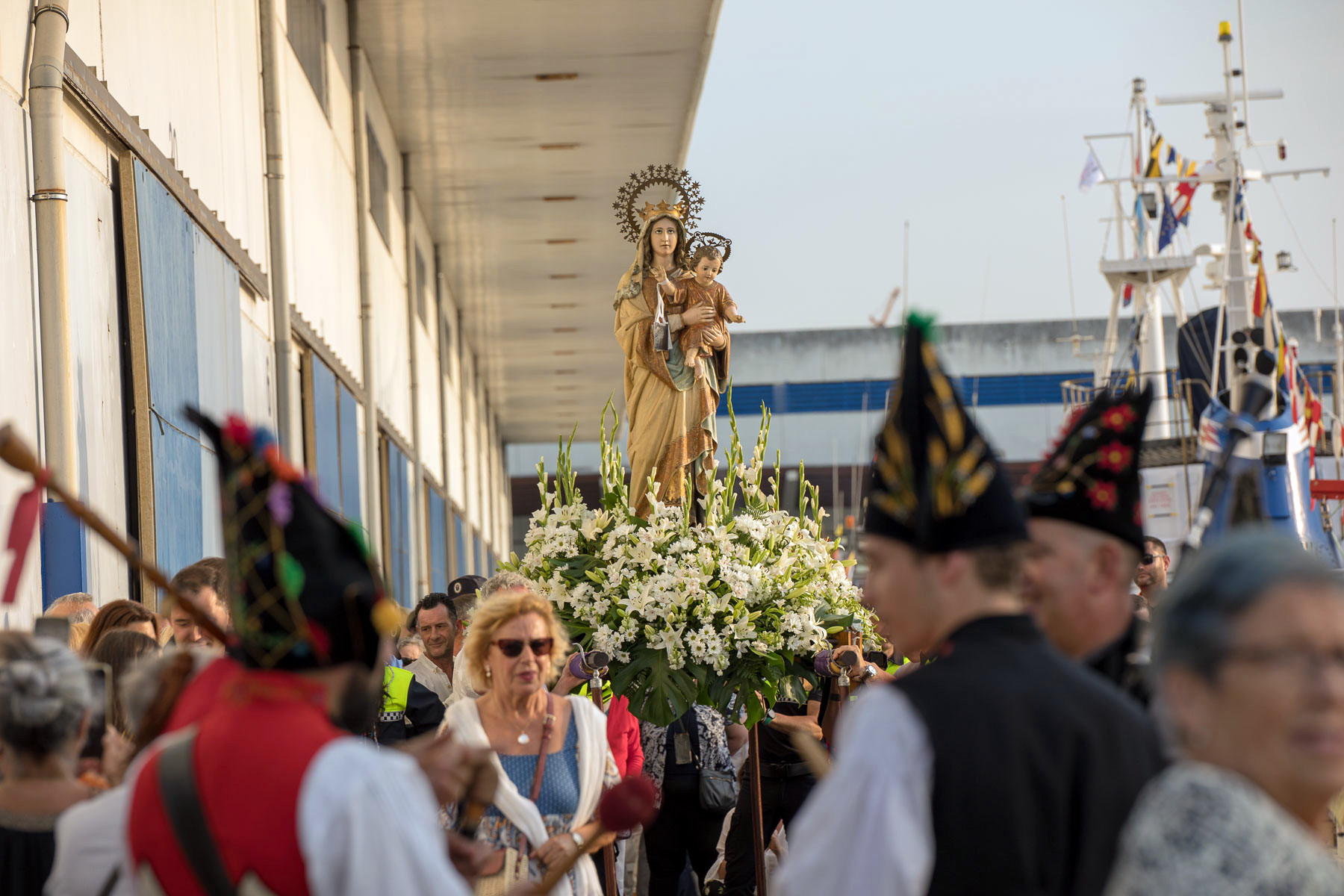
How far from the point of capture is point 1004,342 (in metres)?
41.1

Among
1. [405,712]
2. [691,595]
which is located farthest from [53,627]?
[691,595]

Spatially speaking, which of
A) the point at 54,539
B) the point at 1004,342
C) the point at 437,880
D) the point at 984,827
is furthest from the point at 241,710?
the point at 1004,342

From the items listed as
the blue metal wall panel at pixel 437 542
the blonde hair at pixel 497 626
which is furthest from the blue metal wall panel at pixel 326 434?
the blue metal wall panel at pixel 437 542

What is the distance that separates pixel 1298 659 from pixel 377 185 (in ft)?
56.8

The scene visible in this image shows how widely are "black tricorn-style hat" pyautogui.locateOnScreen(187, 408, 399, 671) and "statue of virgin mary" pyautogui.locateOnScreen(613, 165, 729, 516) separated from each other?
20.9 ft

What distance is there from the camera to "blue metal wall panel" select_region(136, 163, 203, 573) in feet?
Result: 25.2

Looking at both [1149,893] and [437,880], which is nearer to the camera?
[1149,893]

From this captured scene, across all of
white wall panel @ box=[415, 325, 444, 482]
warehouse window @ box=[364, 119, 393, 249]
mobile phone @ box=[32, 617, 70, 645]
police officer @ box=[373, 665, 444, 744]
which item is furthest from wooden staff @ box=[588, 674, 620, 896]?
white wall panel @ box=[415, 325, 444, 482]

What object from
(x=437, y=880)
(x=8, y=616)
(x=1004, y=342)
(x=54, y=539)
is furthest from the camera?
(x=1004, y=342)

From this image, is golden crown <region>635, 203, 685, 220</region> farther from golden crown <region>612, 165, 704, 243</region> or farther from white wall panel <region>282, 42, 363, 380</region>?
white wall panel <region>282, 42, 363, 380</region>

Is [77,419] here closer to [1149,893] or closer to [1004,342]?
[1149,893]

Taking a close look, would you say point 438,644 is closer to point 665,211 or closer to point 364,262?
point 665,211

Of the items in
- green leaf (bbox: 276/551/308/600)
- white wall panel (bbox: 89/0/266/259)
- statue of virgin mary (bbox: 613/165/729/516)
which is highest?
white wall panel (bbox: 89/0/266/259)

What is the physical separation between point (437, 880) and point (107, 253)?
577 centimetres
